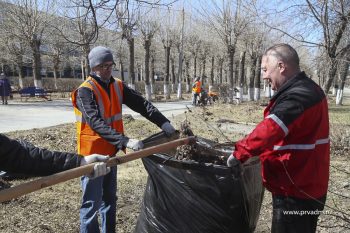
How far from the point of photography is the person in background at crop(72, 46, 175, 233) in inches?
113

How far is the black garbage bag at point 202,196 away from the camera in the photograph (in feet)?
8.08

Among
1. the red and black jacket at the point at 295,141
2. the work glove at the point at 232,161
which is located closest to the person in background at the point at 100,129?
the work glove at the point at 232,161

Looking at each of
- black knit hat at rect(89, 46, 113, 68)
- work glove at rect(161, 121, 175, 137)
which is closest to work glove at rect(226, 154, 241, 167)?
work glove at rect(161, 121, 175, 137)

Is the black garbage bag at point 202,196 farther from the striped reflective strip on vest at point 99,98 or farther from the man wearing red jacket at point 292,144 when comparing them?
the striped reflective strip on vest at point 99,98

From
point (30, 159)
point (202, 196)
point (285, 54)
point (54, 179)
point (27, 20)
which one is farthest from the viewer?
point (27, 20)

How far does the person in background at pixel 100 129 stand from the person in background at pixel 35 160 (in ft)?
2.17

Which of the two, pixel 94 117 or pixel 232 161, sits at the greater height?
pixel 94 117

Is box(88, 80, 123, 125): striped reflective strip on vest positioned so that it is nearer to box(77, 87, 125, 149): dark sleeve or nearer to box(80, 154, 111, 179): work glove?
box(77, 87, 125, 149): dark sleeve

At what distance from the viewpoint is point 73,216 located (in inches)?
152

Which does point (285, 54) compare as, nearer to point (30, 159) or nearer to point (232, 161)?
point (232, 161)

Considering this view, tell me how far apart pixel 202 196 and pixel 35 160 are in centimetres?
106

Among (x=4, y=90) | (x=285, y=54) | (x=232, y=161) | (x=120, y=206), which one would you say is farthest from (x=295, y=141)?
(x=4, y=90)

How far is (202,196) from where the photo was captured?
2.55 meters

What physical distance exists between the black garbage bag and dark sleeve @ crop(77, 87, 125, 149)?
0.29m
